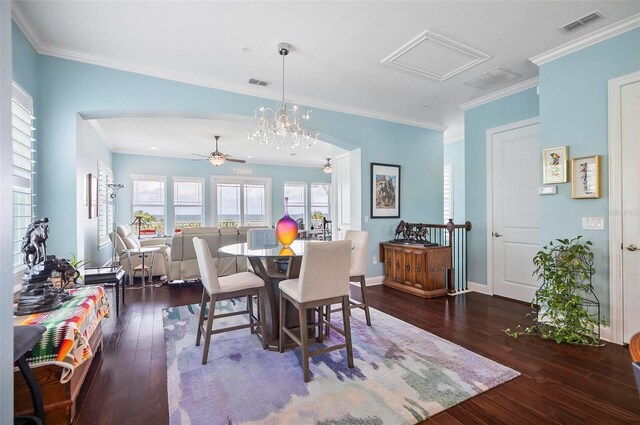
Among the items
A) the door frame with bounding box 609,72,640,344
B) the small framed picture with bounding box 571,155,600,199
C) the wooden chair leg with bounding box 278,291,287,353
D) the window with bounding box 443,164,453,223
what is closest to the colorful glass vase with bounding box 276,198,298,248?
the wooden chair leg with bounding box 278,291,287,353

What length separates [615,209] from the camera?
2.81 meters

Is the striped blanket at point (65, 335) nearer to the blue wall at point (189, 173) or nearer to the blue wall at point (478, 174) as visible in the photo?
the blue wall at point (478, 174)

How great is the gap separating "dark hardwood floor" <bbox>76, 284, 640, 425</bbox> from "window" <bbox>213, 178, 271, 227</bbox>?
18.3 ft

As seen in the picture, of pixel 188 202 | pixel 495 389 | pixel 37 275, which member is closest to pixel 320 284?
pixel 495 389

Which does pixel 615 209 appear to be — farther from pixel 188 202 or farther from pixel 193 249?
pixel 188 202

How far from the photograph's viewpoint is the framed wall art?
5285 millimetres

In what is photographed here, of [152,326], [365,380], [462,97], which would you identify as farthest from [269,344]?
[462,97]

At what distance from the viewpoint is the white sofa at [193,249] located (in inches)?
204

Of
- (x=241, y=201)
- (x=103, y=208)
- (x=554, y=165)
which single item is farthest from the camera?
(x=241, y=201)

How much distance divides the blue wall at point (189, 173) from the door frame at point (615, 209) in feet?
26.6

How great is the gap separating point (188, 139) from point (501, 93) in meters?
5.92

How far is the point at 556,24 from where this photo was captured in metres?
2.79

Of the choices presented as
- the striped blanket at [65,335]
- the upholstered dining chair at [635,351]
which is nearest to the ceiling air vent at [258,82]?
the striped blanket at [65,335]

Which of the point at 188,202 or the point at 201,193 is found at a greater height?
the point at 201,193
